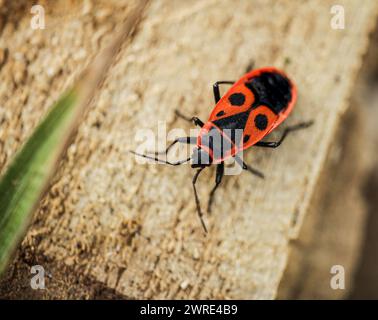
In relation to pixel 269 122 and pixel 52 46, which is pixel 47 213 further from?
pixel 269 122

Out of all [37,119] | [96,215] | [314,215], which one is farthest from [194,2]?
[314,215]

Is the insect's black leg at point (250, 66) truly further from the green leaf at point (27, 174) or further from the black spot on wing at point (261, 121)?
the green leaf at point (27, 174)

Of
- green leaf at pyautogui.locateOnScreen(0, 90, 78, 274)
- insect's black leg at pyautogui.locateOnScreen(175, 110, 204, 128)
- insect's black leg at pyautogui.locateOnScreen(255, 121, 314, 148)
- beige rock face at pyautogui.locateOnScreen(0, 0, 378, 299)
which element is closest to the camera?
green leaf at pyautogui.locateOnScreen(0, 90, 78, 274)

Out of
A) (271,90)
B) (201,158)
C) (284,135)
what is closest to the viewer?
(201,158)

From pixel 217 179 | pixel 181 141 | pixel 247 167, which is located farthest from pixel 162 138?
pixel 247 167

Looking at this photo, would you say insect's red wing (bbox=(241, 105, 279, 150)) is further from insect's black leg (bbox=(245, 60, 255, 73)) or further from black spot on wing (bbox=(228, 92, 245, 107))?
insect's black leg (bbox=(245, 60, 255, 73))

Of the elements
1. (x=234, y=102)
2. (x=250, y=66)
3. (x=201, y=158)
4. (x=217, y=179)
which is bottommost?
(x=217, y=179)

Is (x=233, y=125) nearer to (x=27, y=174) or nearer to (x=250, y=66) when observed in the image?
(x=250, y=66)

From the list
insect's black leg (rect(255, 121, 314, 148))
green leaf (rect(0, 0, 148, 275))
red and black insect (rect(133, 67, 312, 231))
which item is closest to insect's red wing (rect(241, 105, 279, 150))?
red and black insect (rect(133, 67, 312, 231))
